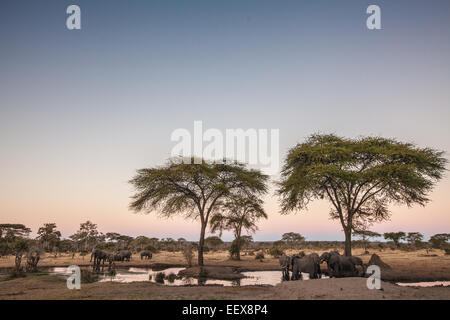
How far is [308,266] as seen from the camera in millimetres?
17438

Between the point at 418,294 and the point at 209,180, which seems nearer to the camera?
the point at 418,294

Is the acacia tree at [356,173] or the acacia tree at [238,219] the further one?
the acacia tree at [238,219]

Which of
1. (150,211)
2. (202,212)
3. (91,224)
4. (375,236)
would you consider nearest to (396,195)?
(202,212)

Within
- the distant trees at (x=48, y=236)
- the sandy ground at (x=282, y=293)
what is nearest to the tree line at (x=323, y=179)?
the sandy ground at (x=282, y=293)

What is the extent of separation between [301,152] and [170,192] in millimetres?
13231


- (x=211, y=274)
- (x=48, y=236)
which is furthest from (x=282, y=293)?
(x=48, y=236)

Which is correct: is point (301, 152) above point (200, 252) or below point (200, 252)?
above

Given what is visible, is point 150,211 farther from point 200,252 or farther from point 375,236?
point 375,236

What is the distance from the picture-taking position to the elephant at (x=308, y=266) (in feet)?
56.6

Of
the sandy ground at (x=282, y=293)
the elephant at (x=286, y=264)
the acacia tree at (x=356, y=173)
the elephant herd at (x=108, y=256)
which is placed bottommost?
the elephant herd at (x=108, y=256)

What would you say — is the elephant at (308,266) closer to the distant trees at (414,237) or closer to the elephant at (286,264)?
the elephant at (286,264)

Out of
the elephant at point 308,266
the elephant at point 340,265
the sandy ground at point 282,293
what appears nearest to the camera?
the sandy ground at point 282,293
